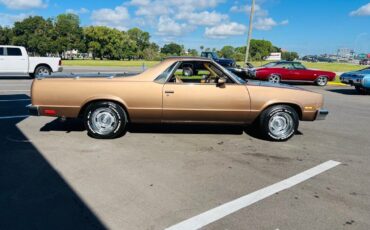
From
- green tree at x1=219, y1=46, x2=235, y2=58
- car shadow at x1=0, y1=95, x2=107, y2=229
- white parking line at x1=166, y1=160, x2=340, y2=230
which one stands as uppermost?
green tree at x1=219, y1=46, x2=235, y2=58

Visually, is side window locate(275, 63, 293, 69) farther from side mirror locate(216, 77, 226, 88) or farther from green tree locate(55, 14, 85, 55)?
green tree locate(55, 14, 85, 55)

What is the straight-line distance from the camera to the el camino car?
583cm

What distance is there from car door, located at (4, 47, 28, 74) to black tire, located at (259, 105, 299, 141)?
14586 millimetres

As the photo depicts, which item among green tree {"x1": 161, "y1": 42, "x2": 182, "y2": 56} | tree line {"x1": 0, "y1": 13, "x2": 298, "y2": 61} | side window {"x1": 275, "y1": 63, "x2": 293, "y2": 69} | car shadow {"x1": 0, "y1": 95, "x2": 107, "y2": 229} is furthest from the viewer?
green tree {"x1": 161, "y1": 42, "x2": 182, "y2": 56}

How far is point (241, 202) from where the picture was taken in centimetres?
367

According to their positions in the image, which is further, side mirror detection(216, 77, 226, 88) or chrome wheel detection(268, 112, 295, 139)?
chrome wheel detection(268, 112, 295, 139)

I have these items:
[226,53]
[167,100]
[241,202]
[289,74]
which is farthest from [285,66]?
[226,53]

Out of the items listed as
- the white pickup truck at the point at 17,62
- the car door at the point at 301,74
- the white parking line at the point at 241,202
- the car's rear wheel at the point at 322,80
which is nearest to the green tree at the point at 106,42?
the white pickup truck at the point at 17,62

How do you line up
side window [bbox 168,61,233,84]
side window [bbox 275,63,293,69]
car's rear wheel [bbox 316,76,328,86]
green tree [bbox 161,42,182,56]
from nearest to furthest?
side window [bbox 168,61,233,84] → side window [bbox 275,63,293,69] → car's rear wheel [bbox 316,76,328,86] → green tree [bbox 161,42,182,56]

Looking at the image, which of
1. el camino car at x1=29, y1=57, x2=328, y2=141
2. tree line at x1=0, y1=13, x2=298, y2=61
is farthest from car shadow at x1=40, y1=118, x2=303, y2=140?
tree line at x1=0, y1=13, x2=298, y2=61

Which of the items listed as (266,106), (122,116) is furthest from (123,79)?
(266,106)

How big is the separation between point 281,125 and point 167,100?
2.20 meters

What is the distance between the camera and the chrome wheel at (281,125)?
6.20 m

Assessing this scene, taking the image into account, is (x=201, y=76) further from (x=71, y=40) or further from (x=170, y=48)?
(x=170, y=48)
